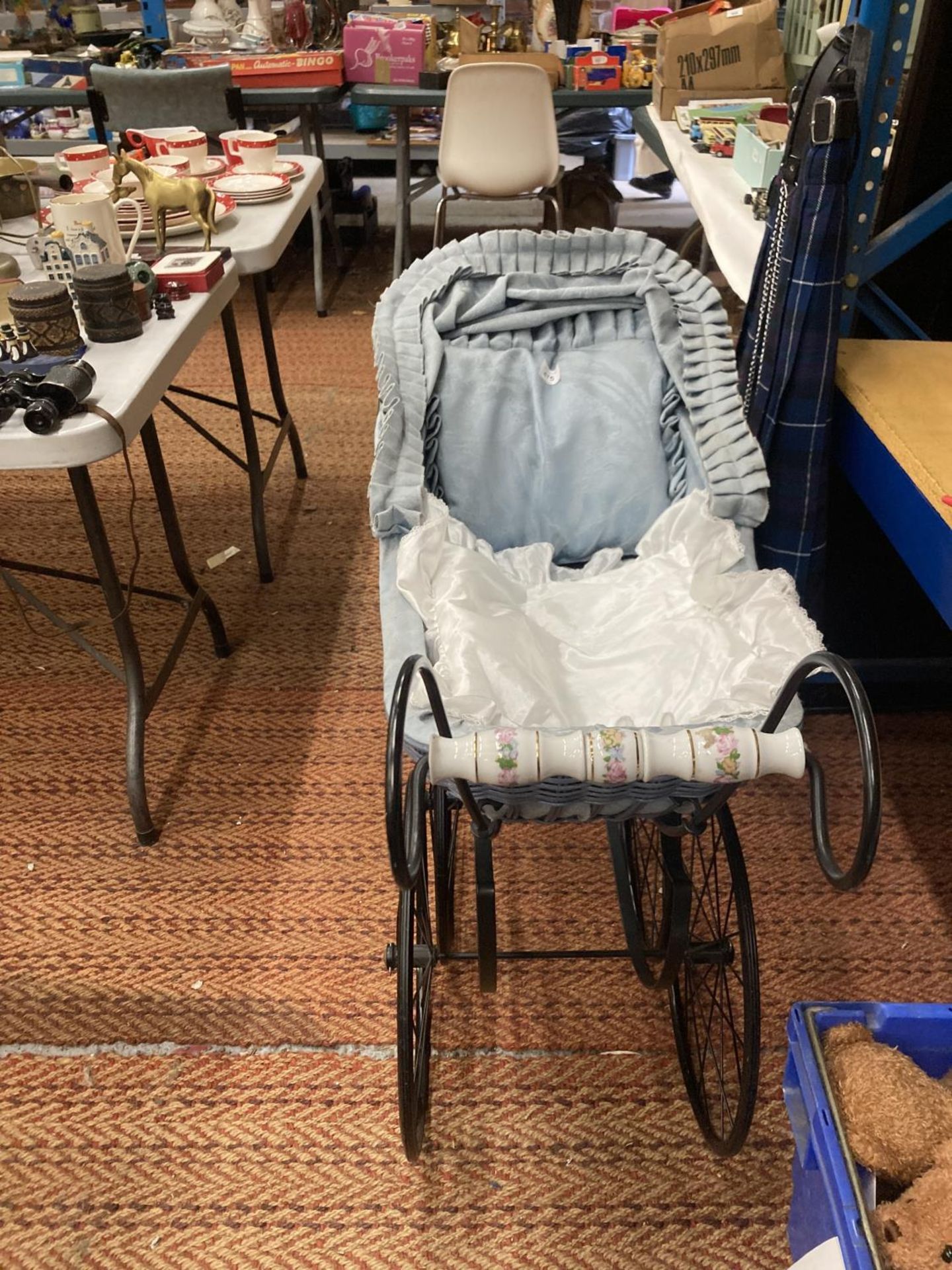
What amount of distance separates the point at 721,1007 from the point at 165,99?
292cm

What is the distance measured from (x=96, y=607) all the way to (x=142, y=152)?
0.89 m

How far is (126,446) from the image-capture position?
1.22 m

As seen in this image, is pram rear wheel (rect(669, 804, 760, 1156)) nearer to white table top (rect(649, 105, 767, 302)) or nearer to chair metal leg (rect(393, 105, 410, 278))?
white table top (rect(649, 105, 767, 302))

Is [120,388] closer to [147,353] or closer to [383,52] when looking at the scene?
[147,353]

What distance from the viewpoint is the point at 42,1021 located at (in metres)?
1.32

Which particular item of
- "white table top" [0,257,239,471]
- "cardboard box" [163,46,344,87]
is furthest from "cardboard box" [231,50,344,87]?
"white table top" [0,257,239,471]

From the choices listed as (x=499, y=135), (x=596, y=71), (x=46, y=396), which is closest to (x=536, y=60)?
(x=596, y=71)

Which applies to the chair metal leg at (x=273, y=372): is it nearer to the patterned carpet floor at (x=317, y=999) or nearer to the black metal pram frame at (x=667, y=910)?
the patterned carpet floor at (x=317, y=999)

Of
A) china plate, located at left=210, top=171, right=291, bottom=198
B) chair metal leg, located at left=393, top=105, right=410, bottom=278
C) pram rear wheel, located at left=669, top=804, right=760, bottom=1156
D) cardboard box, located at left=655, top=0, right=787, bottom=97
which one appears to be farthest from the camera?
chair metal leg, located at left=393, top=105, right=410, bottom=278

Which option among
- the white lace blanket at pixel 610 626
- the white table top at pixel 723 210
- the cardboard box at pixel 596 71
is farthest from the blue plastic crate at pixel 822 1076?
the cardboard box at pixel 596 71

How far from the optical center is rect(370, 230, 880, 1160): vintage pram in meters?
1.01

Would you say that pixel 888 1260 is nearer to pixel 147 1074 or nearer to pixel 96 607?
pixel 147 1074

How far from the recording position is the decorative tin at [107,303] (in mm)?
1346

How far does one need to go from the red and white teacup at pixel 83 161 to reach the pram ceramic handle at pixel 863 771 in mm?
1560
